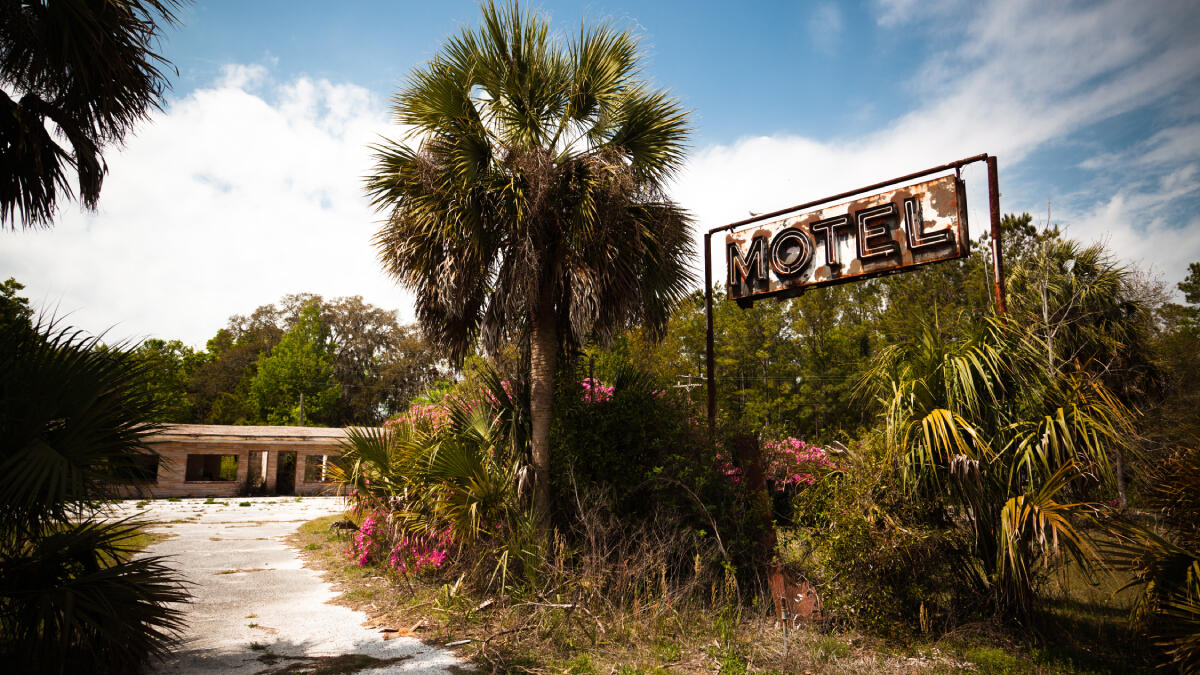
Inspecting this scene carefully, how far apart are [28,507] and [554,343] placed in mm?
5184

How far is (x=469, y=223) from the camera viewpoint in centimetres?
721

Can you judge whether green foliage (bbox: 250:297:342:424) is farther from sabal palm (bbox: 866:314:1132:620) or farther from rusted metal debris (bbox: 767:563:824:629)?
sabal palm (bbox: 866:314:1132:620)

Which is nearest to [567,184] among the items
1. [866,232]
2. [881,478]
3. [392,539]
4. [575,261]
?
[575,261]

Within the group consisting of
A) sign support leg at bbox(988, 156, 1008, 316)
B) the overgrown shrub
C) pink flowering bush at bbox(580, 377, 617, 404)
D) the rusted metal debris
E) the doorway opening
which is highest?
sign support leg at bbox(988, 156, 1008, 316)

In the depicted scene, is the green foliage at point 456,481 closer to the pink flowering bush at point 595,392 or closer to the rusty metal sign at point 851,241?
the pink flowering bush at point 595,392

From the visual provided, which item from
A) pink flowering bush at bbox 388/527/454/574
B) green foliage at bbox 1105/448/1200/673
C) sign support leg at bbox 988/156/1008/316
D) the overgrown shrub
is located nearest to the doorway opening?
pink flowering bush at bbox 388/527/454/574

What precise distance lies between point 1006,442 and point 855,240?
2.93 meters

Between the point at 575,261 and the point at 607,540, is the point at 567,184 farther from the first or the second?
the point at 607,540

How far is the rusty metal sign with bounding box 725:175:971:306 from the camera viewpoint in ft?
22.7

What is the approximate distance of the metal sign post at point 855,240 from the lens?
6.82m

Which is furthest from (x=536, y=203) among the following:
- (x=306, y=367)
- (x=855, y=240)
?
(x=306, y=367)

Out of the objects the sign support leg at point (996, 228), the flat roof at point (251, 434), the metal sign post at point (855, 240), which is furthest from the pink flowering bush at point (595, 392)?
the flat roof at point (251, 434)

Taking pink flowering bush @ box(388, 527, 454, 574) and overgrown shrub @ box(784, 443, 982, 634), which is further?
pink flowering bush @ box(388, 527, 454, 574)

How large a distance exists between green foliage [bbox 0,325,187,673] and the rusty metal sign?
7093mm
